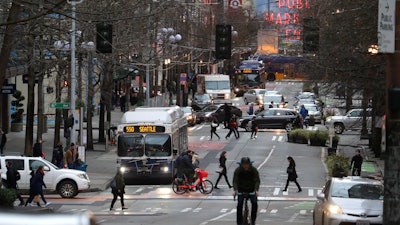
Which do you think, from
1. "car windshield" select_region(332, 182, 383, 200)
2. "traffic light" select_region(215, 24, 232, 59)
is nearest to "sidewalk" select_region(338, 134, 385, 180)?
"traffic light" select_region(215, 24, 232, 59)

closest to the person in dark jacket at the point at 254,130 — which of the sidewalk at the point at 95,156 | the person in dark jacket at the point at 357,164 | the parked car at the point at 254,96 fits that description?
the sidewalk at the point at 95,156

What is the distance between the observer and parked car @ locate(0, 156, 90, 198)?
2931 cm

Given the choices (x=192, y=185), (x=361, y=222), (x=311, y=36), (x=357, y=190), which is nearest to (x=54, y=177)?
(x=192, y=185)

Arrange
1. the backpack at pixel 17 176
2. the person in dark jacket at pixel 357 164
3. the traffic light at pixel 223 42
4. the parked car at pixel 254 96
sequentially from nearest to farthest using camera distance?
the backpack at pixel 17 176
the person in dark jacket at pixel 357 164
the traffic light at pixel 223 42
the parked car at pixel 254 96

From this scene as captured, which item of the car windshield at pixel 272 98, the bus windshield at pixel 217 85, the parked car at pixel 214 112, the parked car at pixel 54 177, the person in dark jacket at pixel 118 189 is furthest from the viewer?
the bus windshield at pixel 217 85

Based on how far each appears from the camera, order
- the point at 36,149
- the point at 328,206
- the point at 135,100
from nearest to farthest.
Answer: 1. the point at 328,206
2. the point at 36,149
3. the point at 135,100

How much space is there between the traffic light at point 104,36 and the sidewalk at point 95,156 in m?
5.17

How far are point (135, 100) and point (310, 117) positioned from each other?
21.0 meters

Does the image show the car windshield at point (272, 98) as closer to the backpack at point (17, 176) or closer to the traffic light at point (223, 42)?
the traffic light at point (223, 42)

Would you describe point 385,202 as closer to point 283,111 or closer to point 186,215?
point 186,215

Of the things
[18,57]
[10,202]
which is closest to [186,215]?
[10,202]

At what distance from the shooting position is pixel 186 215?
24.1m

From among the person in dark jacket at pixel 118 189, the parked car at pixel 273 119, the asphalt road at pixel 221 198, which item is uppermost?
the parked car at pixel 273 119

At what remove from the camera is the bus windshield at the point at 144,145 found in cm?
3256
